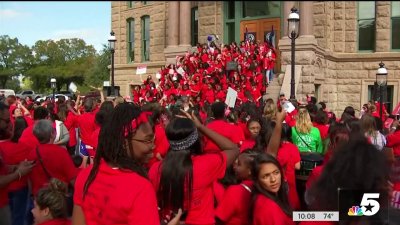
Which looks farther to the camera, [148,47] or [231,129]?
[148,47]

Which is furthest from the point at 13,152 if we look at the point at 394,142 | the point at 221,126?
the point at 394,142

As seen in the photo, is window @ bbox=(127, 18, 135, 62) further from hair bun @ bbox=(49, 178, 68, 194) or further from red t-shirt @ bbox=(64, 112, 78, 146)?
hair bun @ bbox=(49, 178, 68, 194)

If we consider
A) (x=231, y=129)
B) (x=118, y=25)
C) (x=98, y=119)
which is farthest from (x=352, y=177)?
(x=118, y=25)

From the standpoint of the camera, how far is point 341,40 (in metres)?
22.0

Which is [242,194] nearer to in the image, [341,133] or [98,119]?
[341,133]

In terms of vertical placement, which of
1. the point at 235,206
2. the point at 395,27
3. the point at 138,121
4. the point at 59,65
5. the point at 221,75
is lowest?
the point at 235,206

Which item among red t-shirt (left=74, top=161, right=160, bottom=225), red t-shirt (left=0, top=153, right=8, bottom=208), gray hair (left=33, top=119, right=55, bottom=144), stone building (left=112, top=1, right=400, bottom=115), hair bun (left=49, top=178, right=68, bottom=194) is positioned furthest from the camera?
stone building (left=112, top=1, right=400, bottom=115)

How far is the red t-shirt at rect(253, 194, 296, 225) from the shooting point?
11.4ft

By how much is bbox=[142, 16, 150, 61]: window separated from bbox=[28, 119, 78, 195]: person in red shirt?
2476cm

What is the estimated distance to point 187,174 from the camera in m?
3.68

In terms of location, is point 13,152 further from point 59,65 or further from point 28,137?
point 59,65

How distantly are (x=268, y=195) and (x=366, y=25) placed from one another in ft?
65.3

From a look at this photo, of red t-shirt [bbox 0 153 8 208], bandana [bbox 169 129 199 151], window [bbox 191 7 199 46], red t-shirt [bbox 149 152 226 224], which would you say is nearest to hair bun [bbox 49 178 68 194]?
red t-shirt [bbox 149 152 226 224]

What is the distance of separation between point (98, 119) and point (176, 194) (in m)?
3.51
